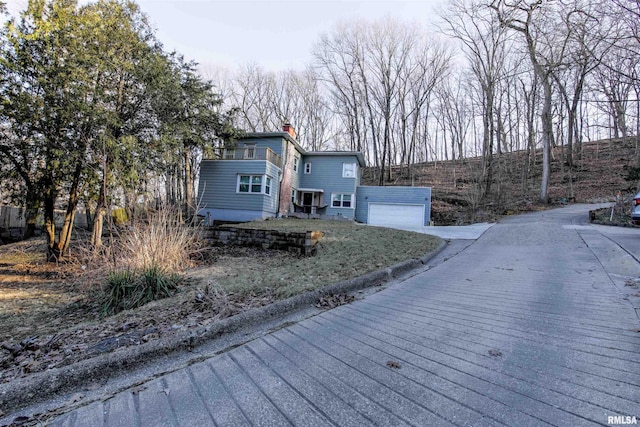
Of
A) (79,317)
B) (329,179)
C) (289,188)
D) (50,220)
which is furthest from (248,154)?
(79,317)

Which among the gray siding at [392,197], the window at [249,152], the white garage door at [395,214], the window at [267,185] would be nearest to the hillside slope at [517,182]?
the white garage door at [395,214]

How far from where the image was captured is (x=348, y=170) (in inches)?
853

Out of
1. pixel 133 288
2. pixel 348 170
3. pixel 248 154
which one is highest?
pixel 248 154

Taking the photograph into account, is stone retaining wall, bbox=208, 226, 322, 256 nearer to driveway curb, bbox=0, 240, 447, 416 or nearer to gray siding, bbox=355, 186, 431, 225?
driveway curb, bbox=0, 240, 447, 416

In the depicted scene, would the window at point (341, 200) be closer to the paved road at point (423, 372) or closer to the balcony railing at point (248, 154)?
the balcony railing at point (248, 154)

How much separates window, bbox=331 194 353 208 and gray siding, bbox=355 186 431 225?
92cm

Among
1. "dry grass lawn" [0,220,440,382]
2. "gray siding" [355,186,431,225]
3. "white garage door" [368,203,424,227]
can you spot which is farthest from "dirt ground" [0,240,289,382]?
"gray siding" [355,186,431,225]

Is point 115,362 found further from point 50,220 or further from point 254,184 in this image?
point 254,184

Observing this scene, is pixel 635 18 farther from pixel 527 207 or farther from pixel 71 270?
pixel 527 207

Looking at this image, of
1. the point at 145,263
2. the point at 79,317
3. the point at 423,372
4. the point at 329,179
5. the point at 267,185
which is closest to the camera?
the point at 423,372

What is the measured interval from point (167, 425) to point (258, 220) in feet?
50.8

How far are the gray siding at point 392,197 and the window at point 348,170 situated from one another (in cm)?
131

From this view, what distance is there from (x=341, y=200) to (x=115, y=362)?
19552 mm

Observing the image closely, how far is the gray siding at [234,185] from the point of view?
17547 mm
